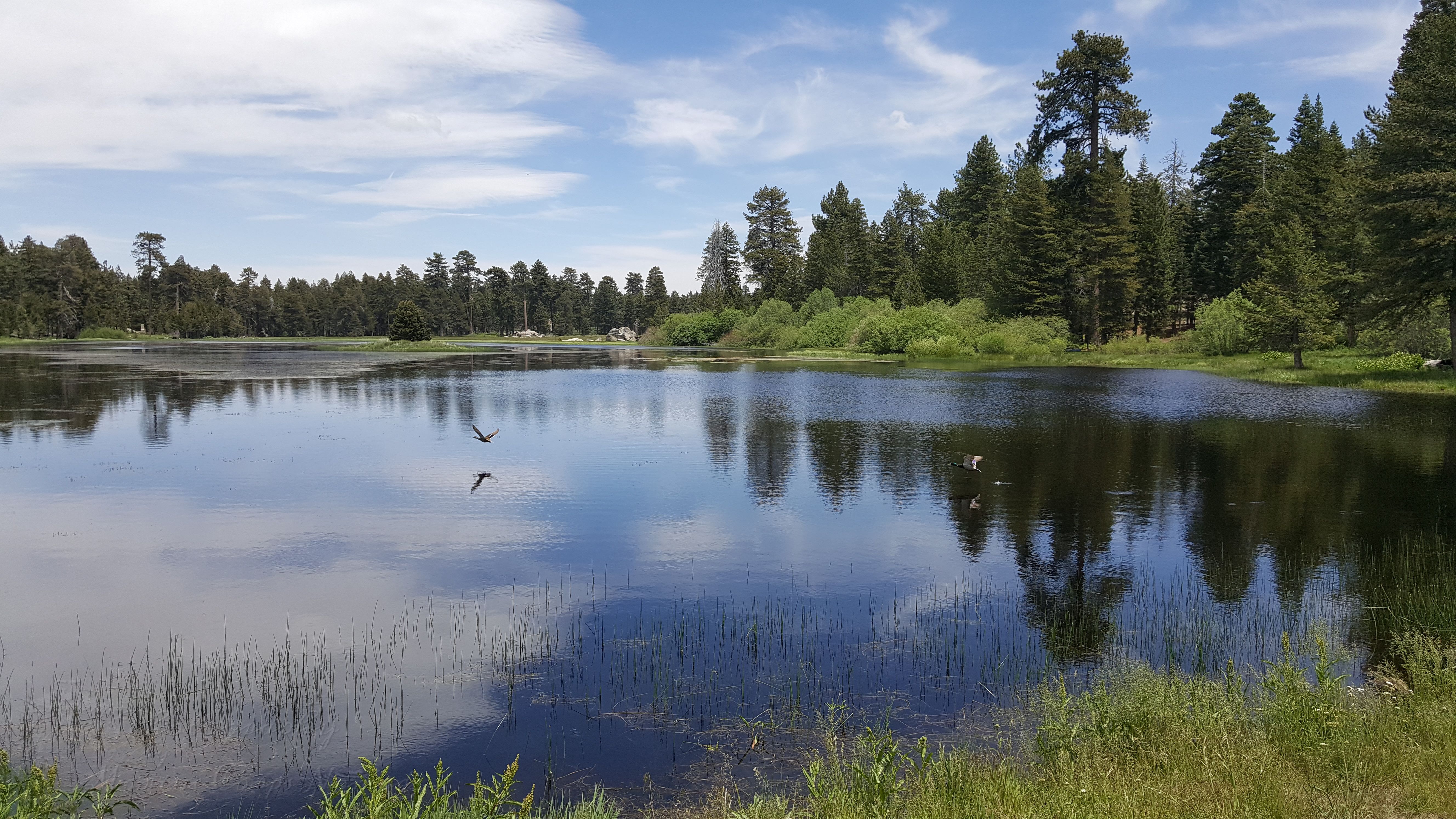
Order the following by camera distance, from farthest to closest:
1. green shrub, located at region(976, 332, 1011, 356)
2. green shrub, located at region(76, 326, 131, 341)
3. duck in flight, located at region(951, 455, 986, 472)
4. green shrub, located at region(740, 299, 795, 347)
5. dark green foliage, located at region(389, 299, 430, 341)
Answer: green shrub, located at region(76, 326, 131, 341)
green shrub, located at region(740, 299, 795, 347)
dark green foliage, located at region(389, 299, 430, 341)
green shrub, located at region(976, 332, 1011, 356)
duck in flight, located at region(951, 455, 986, 472)

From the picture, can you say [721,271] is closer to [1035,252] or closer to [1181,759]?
[1035,252]

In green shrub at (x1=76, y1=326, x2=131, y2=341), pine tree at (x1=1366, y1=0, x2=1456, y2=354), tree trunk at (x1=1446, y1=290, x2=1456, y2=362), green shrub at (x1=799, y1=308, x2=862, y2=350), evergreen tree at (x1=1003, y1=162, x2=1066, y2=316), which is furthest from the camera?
green shrub at (x1=76, y1=326, x2=131, y2=341)

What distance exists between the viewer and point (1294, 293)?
51.1 m

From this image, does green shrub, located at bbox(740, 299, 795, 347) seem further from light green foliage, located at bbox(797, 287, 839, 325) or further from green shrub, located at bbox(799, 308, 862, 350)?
green shrub, located at bbox(799, 308, 862, 350)

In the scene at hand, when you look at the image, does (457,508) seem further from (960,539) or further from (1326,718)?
(1326,718)

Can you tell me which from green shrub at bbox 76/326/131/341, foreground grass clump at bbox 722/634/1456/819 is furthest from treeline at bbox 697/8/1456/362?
green shrub at bbox 76/326/131/341

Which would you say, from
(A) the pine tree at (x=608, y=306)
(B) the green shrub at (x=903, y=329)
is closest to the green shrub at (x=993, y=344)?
(B) the green shrub at (x=903, y=329)

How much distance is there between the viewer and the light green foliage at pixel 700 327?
132 meters

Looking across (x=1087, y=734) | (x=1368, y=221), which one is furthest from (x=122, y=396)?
(x=1368, y=221)

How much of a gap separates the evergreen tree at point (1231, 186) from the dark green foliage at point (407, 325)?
8655cm

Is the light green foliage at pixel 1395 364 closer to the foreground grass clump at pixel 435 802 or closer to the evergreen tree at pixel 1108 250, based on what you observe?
the evergreen tree at pixel 1108 250

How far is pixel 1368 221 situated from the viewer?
1671 inches

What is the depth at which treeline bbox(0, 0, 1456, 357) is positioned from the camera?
40188mm

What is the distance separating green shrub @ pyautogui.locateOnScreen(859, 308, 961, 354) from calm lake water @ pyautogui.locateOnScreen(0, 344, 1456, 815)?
169 ft
